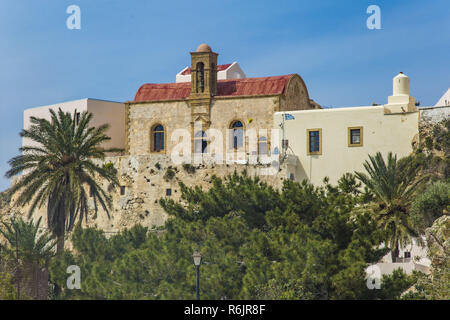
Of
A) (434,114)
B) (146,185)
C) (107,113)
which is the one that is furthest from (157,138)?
(434,114)

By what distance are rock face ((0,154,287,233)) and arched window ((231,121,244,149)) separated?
2.24 metres

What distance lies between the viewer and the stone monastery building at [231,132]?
39.1 metres

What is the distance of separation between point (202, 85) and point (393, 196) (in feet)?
46.1

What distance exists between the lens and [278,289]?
27016 mm

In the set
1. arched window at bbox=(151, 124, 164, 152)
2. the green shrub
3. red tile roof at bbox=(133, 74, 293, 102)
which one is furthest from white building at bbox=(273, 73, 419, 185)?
arched window at bbox=(151, 124, 164, 152)

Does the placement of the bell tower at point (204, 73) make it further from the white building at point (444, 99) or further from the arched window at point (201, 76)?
the white building at point (444, 99)

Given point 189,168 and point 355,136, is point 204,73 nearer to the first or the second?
point 189,168

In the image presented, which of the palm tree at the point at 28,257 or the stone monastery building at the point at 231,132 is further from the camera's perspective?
the stone monastery building at the point at 231,132

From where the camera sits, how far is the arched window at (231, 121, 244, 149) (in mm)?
42000

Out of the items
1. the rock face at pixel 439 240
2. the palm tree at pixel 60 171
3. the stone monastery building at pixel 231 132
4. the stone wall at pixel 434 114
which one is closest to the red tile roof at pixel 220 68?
the stone monastery building at pixel 231 132

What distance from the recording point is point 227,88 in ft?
143

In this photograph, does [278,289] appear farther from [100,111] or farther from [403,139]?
[100,111]

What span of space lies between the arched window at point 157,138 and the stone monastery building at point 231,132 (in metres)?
0.05
